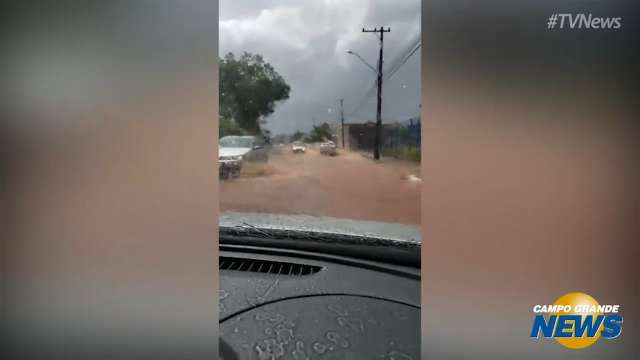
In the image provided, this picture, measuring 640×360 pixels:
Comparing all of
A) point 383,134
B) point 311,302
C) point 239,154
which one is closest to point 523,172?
point 311,302

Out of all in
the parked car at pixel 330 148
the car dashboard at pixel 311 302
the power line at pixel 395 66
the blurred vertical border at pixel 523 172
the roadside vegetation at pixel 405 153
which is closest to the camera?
the blurred vertical border at pixel 523 172

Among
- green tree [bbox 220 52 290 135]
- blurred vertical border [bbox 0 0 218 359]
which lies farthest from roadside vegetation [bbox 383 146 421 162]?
blurred vertical border [bbox 0 0 218 359]

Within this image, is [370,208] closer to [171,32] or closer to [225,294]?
[225,294]

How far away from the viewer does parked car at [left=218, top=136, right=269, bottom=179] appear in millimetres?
3590

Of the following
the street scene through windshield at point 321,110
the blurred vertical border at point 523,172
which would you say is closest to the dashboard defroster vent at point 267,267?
the street scene through windshield at point 321,110

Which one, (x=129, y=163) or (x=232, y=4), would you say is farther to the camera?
(x=232, y=4)

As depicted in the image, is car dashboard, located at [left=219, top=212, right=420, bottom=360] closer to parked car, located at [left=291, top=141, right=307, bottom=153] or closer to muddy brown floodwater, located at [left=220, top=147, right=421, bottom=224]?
muddy brown floodwater, located at [left=220, top=147, right=421, bottom=224]

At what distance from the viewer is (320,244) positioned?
10.3 ft

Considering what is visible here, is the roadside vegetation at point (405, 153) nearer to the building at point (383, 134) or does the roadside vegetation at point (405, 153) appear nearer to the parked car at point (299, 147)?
the building at point (383, 134)

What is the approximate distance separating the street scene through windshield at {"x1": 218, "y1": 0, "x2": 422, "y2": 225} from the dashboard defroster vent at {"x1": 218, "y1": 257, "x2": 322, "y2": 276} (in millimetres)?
721

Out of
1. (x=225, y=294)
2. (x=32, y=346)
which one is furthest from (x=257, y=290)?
(x=32, y=346)

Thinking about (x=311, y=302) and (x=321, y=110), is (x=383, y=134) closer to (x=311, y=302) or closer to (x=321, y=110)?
(x=321, y=110)

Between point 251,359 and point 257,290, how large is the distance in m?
0.79

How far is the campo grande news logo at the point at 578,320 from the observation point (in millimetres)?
1261
